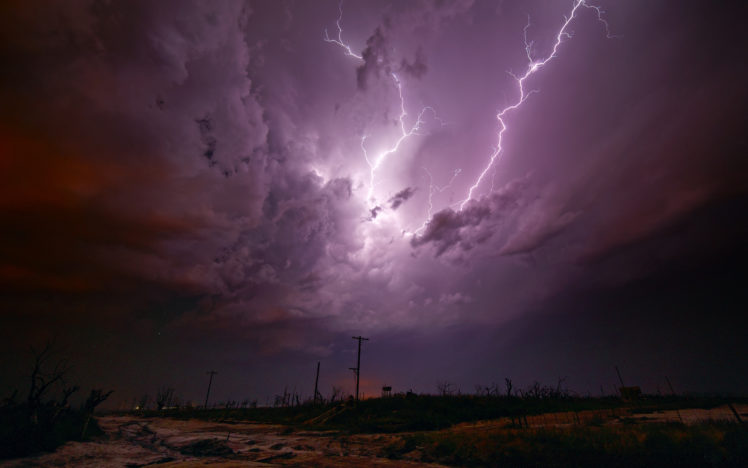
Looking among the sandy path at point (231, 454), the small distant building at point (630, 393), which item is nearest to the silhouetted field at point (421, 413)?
the sandy path at point (231, 454)

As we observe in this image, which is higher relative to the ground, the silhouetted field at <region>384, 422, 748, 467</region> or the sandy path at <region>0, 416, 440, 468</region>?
the silhouetted field at <region>384, 422, 748, 467</region>

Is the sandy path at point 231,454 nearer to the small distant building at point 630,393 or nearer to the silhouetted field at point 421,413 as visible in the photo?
the silhouetted field at point 421,413

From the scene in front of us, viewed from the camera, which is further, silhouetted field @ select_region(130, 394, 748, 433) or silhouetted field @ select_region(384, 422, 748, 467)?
silhouetted field @ select_region(130, 394, 748, 433)

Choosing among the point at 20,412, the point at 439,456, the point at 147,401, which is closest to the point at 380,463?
the point at 439,456

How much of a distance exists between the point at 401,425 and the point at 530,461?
15.0 m

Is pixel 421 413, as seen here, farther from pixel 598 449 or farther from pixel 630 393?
pixel 630 393

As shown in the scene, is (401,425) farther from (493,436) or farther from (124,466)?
(124,466)

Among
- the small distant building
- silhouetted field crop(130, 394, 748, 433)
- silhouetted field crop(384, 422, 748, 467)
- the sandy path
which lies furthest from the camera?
the small distant building

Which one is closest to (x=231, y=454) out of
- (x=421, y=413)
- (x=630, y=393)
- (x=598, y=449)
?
(x=598, y=449)

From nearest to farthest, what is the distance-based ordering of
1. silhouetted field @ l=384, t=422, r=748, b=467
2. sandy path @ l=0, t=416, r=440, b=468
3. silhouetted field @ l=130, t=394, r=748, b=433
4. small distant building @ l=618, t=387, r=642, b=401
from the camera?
silhouetted field @ l=384, t=422, r=748, b=467, sandy path @ l=0, t=416, r=440, b=468, silhouetted field @ l=130, t=394, r=748, b=433, small distant building @ l=618, t=387, r=642, b=401

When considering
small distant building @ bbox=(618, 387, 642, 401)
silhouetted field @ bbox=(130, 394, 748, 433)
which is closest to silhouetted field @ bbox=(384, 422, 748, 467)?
silhouetted field @ bbox=(130, 394, 748, 433)

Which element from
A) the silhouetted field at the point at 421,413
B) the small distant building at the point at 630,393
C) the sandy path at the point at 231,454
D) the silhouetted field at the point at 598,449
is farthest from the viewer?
the small distant building at the point at 630,393

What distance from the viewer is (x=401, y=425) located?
24.0 meters

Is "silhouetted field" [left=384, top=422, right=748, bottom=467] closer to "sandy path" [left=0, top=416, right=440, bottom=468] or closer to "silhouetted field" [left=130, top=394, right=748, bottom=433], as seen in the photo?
"sandy path" [left=0, top=416, right=440, bottom=468]
